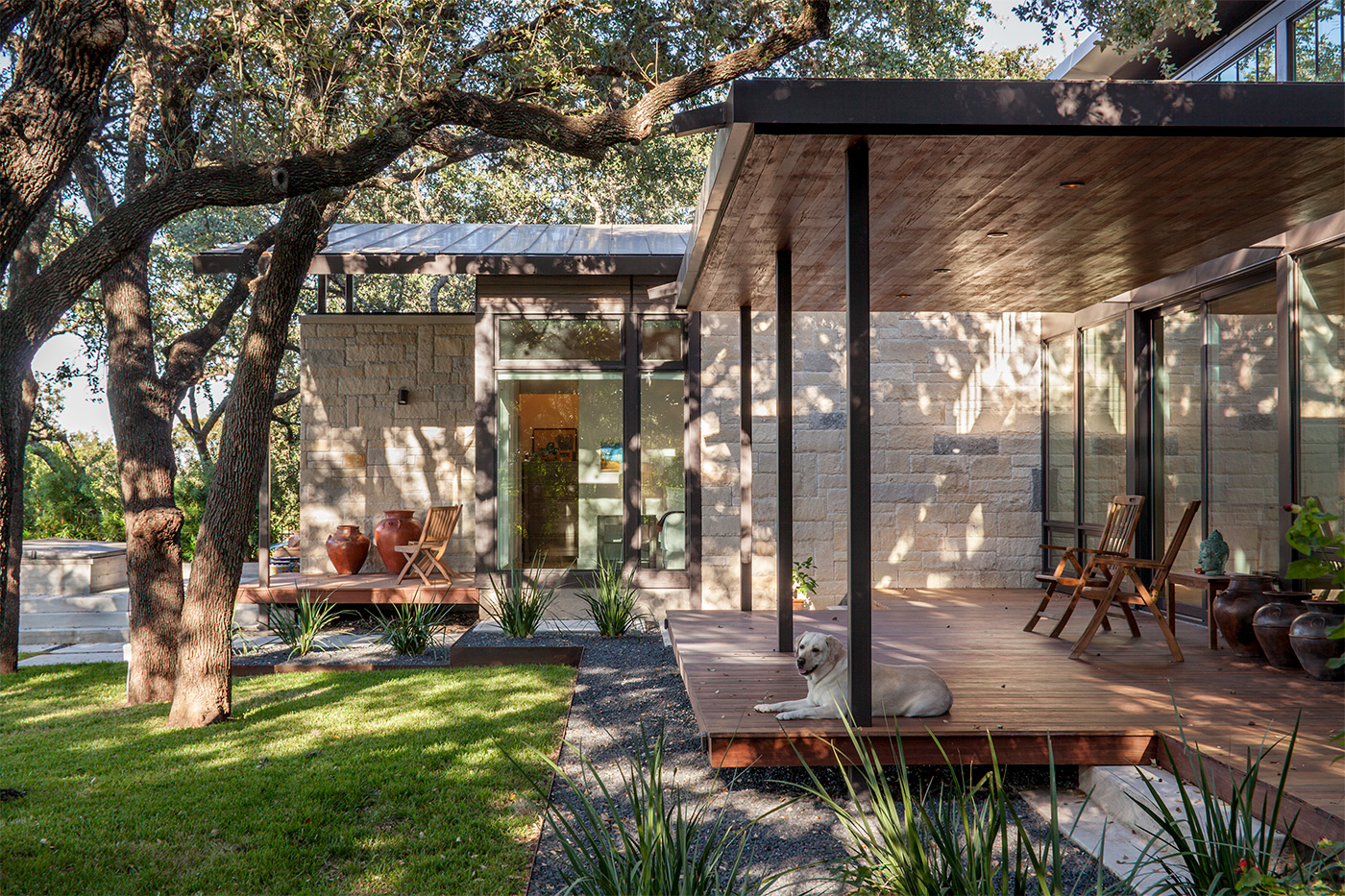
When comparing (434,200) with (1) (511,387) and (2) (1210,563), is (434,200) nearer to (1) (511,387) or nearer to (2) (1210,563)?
(1) (511,387)

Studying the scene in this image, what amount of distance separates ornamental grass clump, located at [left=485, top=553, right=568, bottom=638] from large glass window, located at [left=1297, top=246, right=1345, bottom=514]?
17.6 ft

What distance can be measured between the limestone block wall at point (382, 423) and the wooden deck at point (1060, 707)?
14.9 feet

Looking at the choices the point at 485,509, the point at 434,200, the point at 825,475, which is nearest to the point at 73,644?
the point at 485,509

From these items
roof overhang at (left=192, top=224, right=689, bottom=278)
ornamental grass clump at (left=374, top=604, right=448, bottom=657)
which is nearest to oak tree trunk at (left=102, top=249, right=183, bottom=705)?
ornamental grass clump at (left=374, top=604, right=448, bottom=657)

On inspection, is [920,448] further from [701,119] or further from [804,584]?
[701,119]

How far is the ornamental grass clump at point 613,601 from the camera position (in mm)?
7363

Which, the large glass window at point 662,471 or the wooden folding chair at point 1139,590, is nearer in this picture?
the wooden folding chair at point 1139,590

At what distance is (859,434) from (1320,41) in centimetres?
614

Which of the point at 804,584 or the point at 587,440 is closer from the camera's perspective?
the point at 804,584

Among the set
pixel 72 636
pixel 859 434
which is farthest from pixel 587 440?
pixel 72 636

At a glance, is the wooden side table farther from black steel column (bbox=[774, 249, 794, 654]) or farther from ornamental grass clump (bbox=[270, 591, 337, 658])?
ornamental grass clump (bbox=[270, 591, 337, 658])

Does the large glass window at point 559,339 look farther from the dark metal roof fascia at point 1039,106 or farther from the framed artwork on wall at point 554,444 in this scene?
the dark metal roof fascia at point 1039,106

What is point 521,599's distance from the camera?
7320 millimetres

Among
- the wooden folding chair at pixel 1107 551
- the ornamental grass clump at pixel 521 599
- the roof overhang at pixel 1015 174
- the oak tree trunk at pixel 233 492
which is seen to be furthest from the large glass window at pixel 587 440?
the wooden folding chair at pixel 1107 551
